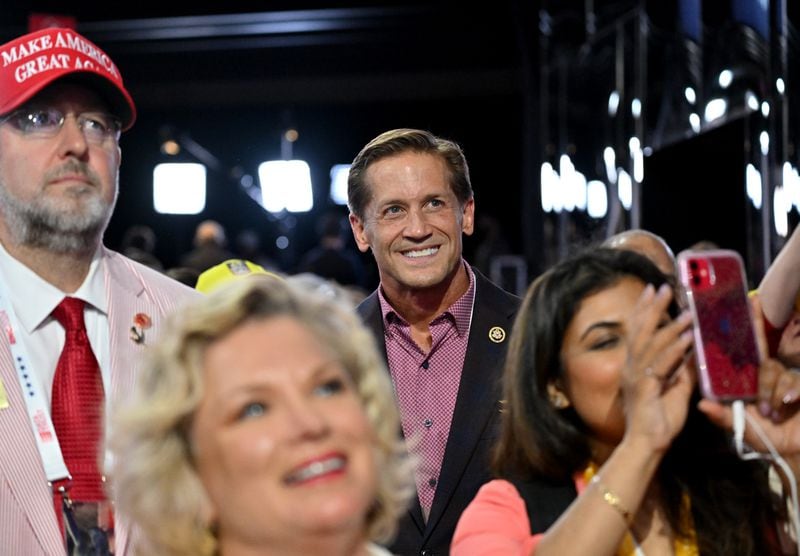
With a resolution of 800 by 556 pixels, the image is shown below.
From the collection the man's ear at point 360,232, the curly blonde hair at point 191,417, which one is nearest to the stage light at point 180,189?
the man's ear at point 360,232

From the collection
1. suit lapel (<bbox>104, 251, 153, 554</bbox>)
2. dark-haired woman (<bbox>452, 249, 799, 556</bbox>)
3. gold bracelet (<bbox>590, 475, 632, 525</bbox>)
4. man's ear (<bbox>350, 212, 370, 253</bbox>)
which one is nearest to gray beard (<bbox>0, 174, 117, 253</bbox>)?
suit lapel (<bbox>104, 251, 153, 554</bbox>)

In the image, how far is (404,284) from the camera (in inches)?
133

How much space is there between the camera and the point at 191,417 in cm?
170

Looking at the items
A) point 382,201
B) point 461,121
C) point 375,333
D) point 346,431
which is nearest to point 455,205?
point 382,201

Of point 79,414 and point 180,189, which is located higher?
point 180,189

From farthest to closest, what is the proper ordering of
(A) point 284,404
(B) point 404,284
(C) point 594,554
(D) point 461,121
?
1. (D) point 461,121
2. (B) point 404,284
3. (C) point 594,554
4. (A) point 284,404

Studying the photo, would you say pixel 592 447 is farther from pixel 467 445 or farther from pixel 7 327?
pixel 7 327

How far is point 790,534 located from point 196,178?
628 inches

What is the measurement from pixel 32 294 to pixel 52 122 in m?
0.37

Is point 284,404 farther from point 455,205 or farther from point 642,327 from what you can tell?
point 455,205

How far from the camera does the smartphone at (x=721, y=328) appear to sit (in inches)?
71.3

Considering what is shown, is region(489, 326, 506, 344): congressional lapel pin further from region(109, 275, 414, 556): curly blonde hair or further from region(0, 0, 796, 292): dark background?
region(0, 0, 796, 292): dark background

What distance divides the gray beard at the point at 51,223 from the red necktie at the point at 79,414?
192mm

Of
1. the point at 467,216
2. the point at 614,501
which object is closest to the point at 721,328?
the point at 614,501
